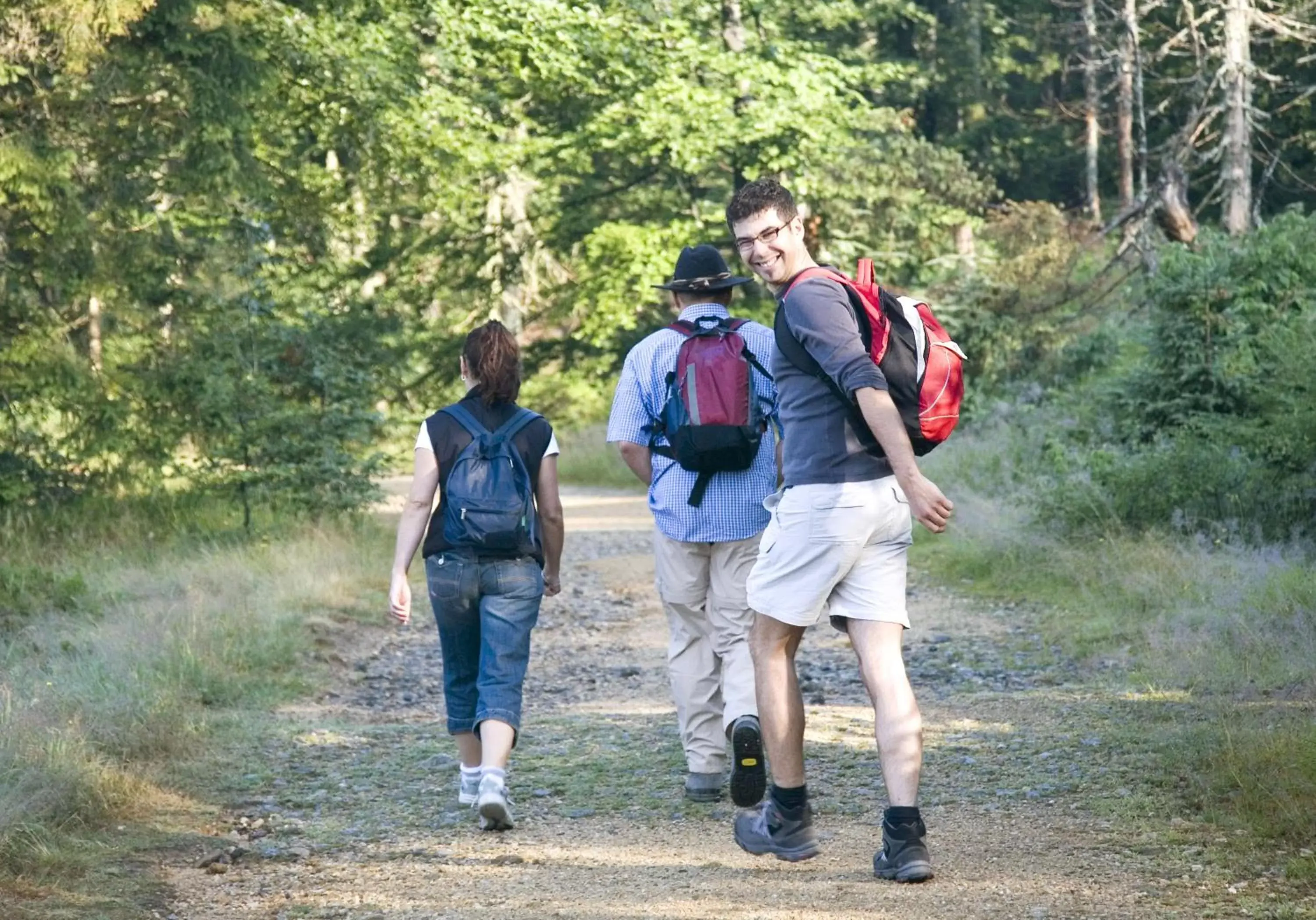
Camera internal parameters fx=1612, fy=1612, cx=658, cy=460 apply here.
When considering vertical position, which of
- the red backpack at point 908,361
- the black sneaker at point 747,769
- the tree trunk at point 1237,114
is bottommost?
the black sneaker at point 747,769

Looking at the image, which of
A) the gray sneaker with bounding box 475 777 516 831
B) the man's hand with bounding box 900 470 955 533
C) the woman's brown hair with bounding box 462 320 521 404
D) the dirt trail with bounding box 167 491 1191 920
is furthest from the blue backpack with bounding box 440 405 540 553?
the man's hand with bounding box 900 470 955 533

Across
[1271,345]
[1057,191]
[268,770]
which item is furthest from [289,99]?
[1057,191]

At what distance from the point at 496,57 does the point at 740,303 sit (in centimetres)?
840

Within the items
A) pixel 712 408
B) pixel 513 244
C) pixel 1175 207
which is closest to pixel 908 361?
pixel 712 408

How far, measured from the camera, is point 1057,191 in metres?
43.3

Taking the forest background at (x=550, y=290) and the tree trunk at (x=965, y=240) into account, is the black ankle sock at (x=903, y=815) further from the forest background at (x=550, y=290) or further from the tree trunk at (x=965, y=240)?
the tree trunk at (x=965, y=240)

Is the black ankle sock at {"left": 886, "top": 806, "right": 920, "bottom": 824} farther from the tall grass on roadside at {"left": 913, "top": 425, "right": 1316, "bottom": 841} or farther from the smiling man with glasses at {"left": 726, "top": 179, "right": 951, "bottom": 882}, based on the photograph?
the tall grass on roadside at {"left": 913, "top": 425, "right": 1316, "bottom": 841}

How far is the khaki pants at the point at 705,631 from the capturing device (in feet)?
20.3

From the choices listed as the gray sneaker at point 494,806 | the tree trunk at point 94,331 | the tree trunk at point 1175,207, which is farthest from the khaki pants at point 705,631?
the tree trunk at point 1175,207

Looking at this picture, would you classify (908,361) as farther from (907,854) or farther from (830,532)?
(907,854)

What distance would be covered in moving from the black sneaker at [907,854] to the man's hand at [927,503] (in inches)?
36.8

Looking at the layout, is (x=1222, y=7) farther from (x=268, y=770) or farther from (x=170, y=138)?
(x=268, y=770)

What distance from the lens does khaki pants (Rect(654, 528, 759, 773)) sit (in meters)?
6.20

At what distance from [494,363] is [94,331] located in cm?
1063
